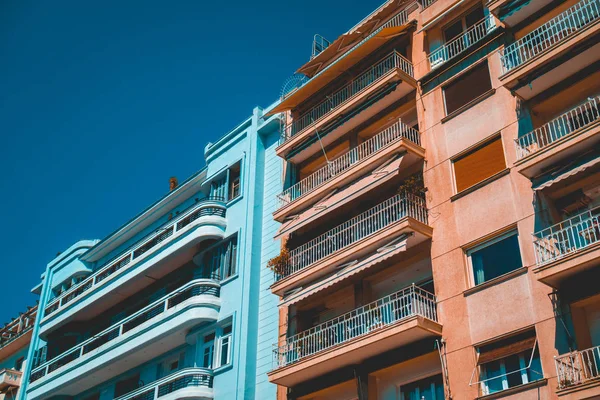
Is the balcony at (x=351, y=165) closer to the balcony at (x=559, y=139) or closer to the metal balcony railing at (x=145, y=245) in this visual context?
the metal balcony railing at (x=145, y=245)

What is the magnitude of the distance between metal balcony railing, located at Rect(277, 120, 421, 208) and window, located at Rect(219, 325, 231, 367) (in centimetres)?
488

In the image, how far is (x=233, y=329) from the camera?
27.0m

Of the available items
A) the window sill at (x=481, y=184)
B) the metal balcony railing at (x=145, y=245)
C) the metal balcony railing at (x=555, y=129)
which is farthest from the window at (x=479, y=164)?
the metal balcony railing at (x=145, y=245)

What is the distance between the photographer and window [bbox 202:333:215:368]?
2806 centimetres

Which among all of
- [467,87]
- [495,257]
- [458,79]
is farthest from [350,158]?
[495,257]

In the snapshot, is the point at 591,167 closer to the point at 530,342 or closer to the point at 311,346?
the point at 530,342

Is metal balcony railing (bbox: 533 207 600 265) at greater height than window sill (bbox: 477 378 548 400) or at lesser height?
greater

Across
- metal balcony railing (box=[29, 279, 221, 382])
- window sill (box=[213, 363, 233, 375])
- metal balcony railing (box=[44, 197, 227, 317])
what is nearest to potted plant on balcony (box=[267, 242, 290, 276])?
metal balcony railing (box=[29, 279, 221, 382])

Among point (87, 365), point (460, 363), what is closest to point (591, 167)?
point (460, 363)

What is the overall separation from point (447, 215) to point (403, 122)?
197 inches

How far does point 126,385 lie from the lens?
32.9 m

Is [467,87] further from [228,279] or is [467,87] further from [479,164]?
[228,279]

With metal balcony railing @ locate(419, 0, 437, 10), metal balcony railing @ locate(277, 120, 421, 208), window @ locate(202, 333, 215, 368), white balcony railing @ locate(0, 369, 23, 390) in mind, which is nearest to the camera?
metal balcony railing @ locate(277, 120, 421, 208)

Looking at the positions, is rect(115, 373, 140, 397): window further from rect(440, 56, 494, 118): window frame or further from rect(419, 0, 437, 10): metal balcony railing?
rect(419, 0, 437, 10): metal balcony railing
